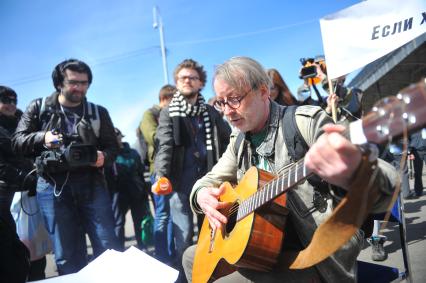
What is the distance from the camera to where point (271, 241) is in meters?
1.46

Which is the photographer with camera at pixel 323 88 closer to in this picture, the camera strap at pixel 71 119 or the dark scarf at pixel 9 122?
the camera strap at pixel 71 119

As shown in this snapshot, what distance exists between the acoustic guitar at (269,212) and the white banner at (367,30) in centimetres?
208

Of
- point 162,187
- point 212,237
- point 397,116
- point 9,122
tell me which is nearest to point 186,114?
point 162,187

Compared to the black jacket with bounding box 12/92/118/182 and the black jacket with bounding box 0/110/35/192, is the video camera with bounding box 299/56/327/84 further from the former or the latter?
the black jacket with bounding box 0/110/35/192

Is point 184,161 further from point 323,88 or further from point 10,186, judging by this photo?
point 323,88

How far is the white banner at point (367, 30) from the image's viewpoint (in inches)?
124

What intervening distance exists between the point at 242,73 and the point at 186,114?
62.4 inches

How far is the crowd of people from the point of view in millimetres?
1471

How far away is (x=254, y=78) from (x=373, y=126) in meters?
1.07

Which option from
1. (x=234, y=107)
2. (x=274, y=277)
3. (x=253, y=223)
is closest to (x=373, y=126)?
(x=253, y=223)

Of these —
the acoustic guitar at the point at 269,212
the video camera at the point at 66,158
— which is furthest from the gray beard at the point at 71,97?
the acoustic guitar at the point at 269,212

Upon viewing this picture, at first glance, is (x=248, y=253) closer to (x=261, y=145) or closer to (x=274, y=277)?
(x=274, y=277)

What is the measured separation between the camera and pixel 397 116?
0.88m

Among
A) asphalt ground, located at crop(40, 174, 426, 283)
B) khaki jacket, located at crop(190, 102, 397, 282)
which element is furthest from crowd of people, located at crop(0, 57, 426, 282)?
asphalt ground, located at crop(40, 174, 426, 283)
